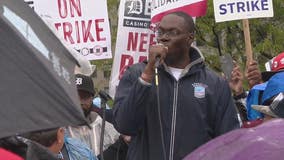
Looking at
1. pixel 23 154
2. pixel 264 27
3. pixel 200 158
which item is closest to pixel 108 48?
pixel 23 154

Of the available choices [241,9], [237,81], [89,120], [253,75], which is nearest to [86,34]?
[241,9]

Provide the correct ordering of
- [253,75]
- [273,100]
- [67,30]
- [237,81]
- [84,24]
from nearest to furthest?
[273,100] < [237,81] < [253,75] < [67,30] < [84,24]

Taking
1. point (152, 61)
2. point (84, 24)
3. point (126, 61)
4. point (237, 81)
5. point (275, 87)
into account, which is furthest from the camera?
point (84, 24)

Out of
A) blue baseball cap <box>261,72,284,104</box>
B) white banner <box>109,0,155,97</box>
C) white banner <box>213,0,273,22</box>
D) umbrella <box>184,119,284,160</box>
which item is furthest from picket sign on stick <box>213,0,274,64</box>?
umbrella <box>184,119,284,160</box>

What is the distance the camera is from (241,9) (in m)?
6.70

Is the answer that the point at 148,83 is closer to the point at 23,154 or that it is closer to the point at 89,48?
the point at 23,154

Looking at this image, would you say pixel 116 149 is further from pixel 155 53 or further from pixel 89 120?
pixel 155 53

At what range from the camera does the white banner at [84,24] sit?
6984 mm

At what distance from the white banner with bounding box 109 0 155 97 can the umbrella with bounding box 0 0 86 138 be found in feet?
14.5

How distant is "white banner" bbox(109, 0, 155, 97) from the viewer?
6.84 metres

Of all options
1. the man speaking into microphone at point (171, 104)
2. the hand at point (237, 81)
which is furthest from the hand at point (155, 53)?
the hand at point (237, 81)

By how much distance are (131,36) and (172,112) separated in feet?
9.91

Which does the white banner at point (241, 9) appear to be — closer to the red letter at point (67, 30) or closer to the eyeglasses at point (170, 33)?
the red letter at point (67, 30)

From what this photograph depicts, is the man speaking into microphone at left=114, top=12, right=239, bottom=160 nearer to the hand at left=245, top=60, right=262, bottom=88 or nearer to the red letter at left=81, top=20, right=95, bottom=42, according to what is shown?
the hand at left=245, top=60, right=262, bottom=88
